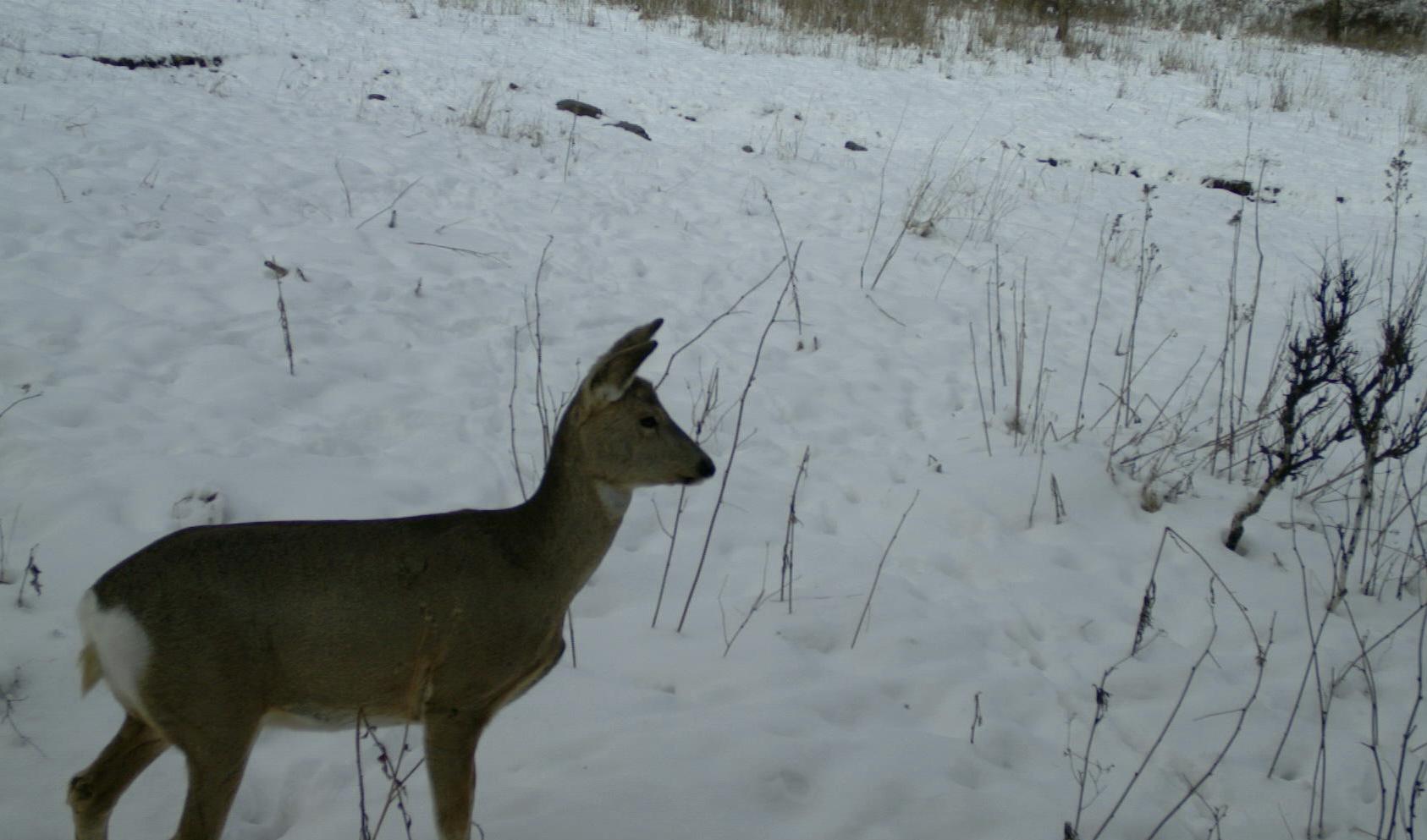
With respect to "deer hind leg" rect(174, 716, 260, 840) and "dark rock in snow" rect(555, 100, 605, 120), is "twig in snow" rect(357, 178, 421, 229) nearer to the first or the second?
"dark rock in snow" rect(555, 100, 605, 120)

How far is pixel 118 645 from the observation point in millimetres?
2141

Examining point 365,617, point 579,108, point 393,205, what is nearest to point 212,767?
point 365,617

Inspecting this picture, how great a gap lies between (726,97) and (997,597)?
904cm

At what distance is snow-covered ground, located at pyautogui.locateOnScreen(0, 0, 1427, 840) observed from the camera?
122 inches

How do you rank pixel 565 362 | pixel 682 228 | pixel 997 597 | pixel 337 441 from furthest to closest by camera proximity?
pixel 682 228 < pixel 565 362 < pixel 337 441 < pixel 997 597

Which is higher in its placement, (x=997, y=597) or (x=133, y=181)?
(x=133, y=181)

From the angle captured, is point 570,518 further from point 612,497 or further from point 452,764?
point 452,764

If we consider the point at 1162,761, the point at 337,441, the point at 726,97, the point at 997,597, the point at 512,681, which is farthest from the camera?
the point at 726,97

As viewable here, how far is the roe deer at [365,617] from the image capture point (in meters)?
2.16

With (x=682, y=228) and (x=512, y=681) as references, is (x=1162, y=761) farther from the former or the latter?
(x=682, y=228)

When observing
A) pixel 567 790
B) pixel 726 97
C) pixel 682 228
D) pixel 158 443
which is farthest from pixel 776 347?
pixel 726 97

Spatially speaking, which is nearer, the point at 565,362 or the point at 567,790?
the point at 567,790

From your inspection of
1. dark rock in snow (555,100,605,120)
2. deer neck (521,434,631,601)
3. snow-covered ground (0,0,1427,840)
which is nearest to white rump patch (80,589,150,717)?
snow-covered ground (0,0,1427,840)

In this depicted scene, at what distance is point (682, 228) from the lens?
8.02m
